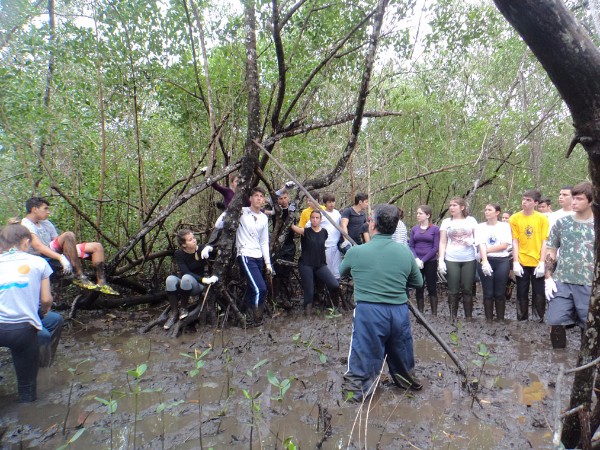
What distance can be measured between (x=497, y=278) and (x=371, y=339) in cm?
357

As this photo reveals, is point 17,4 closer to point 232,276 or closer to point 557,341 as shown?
point 232,276

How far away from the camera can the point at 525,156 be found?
13.6 meters

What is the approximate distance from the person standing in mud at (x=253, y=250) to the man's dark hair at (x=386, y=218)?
2760mm

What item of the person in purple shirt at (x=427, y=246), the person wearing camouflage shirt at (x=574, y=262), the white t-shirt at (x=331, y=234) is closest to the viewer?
the person wearing camouflage shirt at (x=574, y=262)

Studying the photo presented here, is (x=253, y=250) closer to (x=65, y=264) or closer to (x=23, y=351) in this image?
(x=65, y=264)

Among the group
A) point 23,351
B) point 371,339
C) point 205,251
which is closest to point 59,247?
point 205,251

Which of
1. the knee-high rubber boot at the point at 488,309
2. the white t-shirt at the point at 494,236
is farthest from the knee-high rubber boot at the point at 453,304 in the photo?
the white t-shirt at the point at 494,236

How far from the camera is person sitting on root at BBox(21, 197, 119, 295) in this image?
556 cm

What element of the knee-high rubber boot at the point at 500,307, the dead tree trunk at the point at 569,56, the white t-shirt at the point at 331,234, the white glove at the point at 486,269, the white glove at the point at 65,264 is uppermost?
the dead tree trunk at the point at 569,56

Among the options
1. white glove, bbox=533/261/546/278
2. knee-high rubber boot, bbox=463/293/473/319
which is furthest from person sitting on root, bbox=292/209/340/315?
white glove, bbox=533/261/546/278

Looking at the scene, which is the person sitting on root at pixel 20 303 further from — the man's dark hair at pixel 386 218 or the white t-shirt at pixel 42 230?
the man's dark hair at pixel 386 218

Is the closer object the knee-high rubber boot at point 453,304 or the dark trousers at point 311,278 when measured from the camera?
the knee-high rubber boot at point 453,304

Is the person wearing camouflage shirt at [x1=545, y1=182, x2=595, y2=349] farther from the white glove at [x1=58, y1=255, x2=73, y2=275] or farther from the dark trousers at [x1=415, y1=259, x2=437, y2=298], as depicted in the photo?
the white glove at [x1=58, y1=255, x2=73, y2=275]

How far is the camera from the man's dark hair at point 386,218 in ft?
11.8
